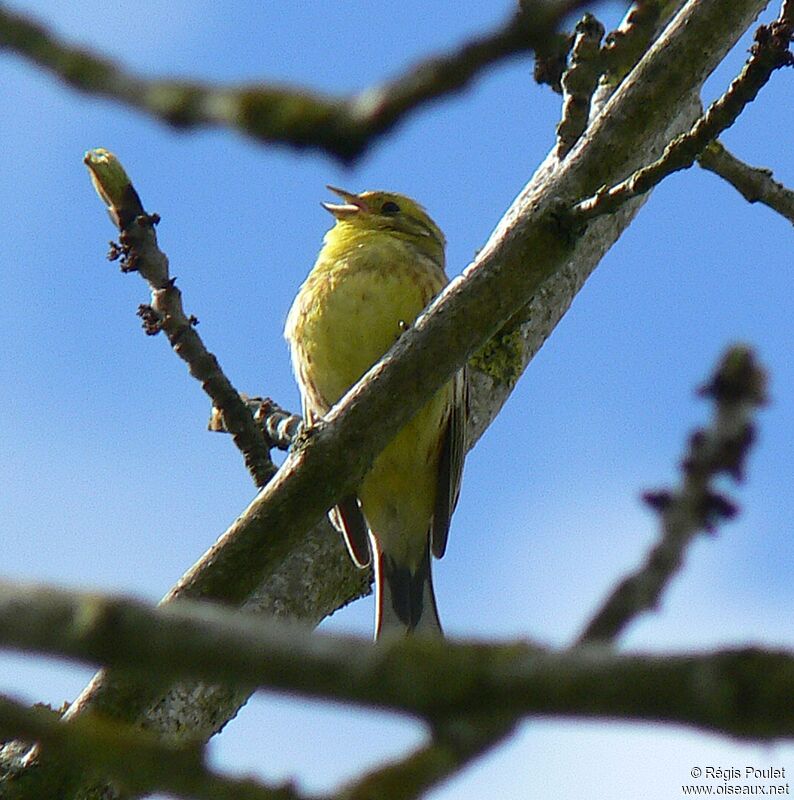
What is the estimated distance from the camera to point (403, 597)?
21.3 feet

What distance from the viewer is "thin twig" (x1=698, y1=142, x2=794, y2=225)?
6.27 metres

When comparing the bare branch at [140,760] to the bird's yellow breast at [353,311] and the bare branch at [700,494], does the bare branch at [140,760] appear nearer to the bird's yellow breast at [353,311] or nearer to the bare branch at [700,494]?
the bare branch at [700,494]

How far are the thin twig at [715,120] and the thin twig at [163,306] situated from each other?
173 cm

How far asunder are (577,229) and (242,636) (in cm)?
275

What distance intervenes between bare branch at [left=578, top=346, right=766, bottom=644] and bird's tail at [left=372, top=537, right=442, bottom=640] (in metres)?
Result: 4.81

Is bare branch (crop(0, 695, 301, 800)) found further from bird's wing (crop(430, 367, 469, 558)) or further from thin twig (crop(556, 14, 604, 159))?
bird's wing (crop(430, 367, 469, 558))

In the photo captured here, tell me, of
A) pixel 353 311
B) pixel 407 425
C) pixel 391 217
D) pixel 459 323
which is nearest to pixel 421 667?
pixel 459 323

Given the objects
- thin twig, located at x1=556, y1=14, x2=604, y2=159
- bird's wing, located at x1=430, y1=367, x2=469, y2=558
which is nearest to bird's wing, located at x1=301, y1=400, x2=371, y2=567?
bird's wing, located at x1=430, y1=367, x2=469, y2=558

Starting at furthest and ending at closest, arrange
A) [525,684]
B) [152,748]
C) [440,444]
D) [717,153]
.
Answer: [440,444]
[717,153]
[152,748]
[525,684]

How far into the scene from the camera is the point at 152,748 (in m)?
1.58

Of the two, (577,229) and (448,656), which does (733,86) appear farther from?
(448,656)

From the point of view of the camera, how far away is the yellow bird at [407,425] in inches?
257

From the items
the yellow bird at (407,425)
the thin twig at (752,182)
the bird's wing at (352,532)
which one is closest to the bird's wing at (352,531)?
the bird's wing at (352,532)

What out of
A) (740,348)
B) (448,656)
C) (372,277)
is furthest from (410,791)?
(372,277)
